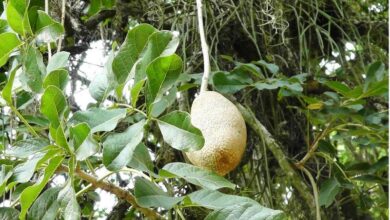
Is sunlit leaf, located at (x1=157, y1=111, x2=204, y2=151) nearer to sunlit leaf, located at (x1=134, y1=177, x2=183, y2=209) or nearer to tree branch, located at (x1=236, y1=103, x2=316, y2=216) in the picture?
sunlit leaf, located at (x1=134, y1=177, x2=183, y2=209)

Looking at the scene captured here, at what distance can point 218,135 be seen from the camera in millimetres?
707

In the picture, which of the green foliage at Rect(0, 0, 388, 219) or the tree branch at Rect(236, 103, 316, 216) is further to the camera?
the tree branch at Rect(236, 103, 316, 216)

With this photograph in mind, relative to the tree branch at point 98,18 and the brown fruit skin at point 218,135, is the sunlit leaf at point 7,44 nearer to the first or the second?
the brown fruit skin at point 218,135

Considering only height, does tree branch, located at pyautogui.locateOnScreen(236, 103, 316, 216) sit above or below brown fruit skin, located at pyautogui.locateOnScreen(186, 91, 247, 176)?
below

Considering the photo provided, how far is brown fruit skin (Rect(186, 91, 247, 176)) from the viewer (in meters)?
0.70

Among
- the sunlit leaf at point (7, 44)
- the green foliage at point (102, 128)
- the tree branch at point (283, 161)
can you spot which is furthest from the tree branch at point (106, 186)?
the tree branch at point (283, 161)

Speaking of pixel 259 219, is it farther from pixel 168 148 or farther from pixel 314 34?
pixel 314 34

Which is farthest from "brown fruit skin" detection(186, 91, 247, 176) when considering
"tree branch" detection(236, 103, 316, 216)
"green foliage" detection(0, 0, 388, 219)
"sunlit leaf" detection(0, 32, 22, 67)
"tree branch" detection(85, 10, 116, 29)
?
"tree branch" detection(85, 10, 116, 29)

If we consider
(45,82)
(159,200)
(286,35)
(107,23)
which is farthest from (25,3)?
(286,35)

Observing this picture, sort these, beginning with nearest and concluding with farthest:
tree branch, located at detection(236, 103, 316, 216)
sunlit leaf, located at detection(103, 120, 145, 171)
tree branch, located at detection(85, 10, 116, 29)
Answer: sunlit leaf, located at detection(103, 120, 145, 171)
tree branch, located at detection(236, 103, 316, 216)
tree branch, located at detection(85, 10, 116, 29)

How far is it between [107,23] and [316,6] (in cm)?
43

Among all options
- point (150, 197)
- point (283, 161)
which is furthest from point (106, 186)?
point (283, 161)

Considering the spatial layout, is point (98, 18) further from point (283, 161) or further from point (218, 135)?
point (218, 135)

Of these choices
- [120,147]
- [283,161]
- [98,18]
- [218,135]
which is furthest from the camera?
[98,18]
